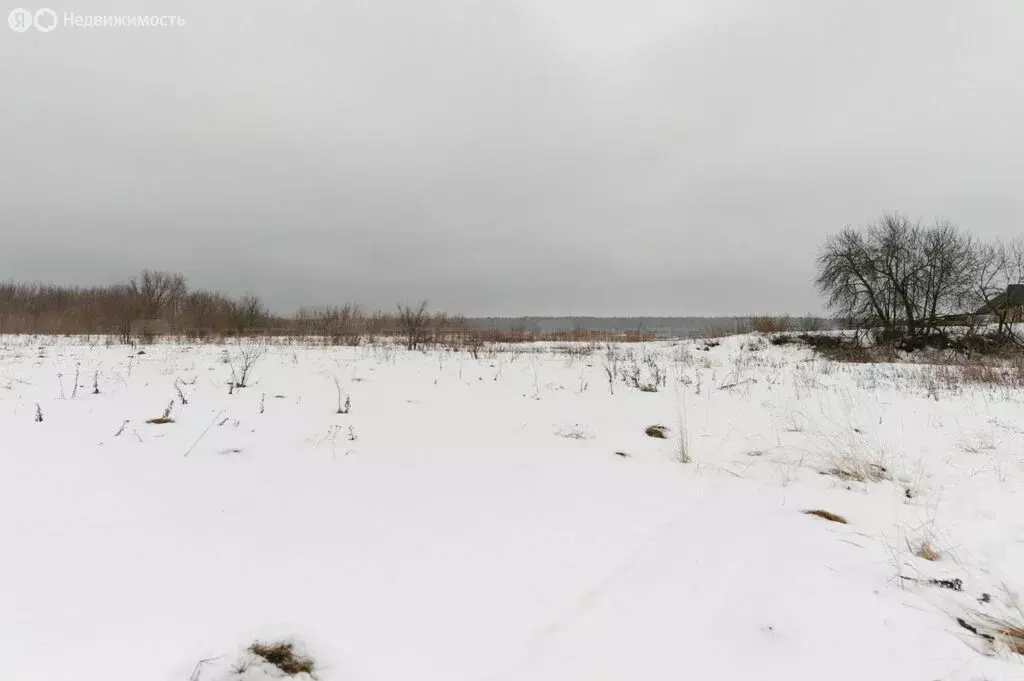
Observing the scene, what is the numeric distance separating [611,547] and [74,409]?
533 cm

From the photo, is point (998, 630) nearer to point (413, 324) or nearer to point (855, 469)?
point (855, 469)

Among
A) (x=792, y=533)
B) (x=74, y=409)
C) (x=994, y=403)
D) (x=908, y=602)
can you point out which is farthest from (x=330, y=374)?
(x=994, y=403)

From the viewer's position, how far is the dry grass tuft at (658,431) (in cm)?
443

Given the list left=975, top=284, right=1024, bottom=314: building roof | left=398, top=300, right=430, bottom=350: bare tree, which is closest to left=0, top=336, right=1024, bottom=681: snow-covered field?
left=398, top=300, right=430, bottom=350: bare tree

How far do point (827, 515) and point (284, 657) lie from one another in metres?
2.95

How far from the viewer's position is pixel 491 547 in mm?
2084

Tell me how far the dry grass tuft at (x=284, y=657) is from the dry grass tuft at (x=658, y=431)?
147 inches

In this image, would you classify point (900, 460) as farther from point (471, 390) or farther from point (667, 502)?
point (471, 390)

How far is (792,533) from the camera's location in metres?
2.32

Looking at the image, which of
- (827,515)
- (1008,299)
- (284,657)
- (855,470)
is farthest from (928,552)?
(1008,299)

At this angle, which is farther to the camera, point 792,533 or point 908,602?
point 792,533

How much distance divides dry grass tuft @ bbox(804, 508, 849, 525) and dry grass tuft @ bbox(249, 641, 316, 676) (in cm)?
279

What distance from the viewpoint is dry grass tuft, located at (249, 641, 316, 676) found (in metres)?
1.31

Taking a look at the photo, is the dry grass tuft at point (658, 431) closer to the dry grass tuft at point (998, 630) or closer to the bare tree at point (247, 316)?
the dry grass tuft at point (998, 630)
